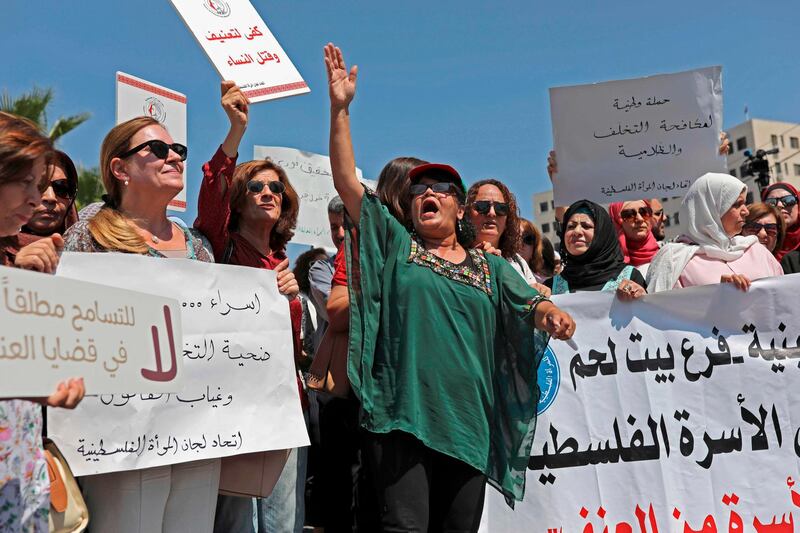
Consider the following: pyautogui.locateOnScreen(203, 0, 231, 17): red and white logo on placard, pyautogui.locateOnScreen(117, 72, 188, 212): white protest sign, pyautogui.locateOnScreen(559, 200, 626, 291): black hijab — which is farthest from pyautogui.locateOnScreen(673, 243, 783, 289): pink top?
pyautogui.locateOnScreen(117, 72, 188, 212): white protest sign

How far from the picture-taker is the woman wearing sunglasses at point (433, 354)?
352 cm

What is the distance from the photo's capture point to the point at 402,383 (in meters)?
3.56

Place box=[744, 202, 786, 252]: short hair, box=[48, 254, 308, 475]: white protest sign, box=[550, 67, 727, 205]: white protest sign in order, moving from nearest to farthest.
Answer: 1. box=[48, 254, 308, 475]: white protest sign
2. box=[550, 67, 727, 205]: white protest sign
3. box=[744, 202, 786, 252]: short hair

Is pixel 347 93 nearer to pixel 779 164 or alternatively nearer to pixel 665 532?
pixel 665 532

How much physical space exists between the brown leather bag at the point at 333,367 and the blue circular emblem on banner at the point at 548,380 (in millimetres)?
1287

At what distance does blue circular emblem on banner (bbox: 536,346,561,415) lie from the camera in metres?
4.87

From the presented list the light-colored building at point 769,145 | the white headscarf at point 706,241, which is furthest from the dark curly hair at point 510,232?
the light-colored building at point 769,145

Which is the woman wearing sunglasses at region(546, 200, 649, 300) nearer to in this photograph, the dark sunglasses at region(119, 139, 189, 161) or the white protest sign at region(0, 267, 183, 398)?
the dark sunglasses at region(119, 139, 189, 161)

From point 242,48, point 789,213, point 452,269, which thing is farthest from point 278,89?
point 789,213

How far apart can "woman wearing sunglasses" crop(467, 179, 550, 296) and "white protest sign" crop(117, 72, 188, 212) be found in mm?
1796

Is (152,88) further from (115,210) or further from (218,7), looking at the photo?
(115,210)

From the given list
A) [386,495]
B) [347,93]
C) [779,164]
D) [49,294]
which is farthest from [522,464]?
[779,164]

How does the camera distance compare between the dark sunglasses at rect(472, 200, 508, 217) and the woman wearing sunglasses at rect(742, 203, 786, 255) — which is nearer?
the dark sunglasses at rect(472, 200, 508, 217)

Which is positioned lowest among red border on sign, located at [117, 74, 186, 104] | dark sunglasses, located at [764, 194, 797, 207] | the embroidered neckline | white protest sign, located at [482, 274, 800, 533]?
white protest sign, located at [482, 274, 800, 533]
